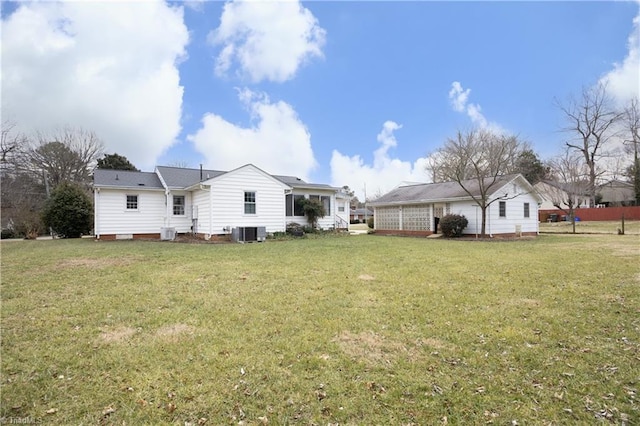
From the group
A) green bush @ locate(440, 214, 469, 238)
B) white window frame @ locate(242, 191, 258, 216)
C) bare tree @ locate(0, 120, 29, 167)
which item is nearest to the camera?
white window frame @ locate(242, 191, 258, 216)

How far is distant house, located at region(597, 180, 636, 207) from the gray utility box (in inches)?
1924

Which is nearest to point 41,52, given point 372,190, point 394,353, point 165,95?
point 165,95

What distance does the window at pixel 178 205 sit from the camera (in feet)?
61.1

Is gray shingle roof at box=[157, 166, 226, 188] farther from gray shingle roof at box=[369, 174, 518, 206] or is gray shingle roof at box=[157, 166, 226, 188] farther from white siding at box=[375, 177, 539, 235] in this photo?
white siding at box=[375, 177, 539, 235]

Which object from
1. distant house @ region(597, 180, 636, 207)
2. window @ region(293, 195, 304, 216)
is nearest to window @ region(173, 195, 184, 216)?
window @ region(293, 195, 304, 216)

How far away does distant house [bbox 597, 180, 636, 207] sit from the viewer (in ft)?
144

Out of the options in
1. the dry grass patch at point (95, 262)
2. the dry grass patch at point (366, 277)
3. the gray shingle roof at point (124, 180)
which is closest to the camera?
the dry grass patch at point (366, 277)

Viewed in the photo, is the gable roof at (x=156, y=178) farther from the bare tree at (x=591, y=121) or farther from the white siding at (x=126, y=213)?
the bare tree at (x=591, y=121)

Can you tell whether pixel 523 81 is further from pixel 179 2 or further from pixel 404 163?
pixel 404 163

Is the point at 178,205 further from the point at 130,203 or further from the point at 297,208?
the point at 297,208

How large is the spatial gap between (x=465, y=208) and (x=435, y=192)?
3.03 meters

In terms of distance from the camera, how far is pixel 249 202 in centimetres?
1775

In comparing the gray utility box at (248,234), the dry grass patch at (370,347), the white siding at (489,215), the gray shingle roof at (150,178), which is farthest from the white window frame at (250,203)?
the dry grass patch at (370,347)

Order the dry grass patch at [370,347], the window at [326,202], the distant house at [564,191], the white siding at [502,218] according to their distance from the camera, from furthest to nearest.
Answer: the distant house at [564,191] → the window at [326,202] → the white siding at [502,218] → the dry grass patch at [370,347]
